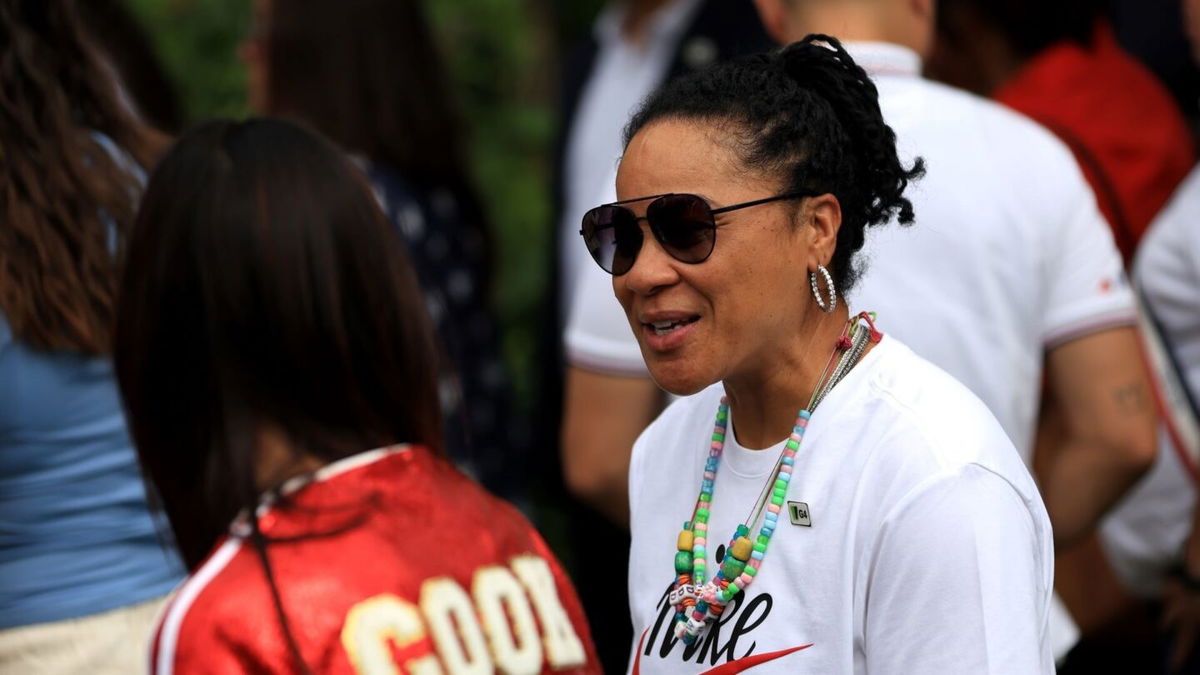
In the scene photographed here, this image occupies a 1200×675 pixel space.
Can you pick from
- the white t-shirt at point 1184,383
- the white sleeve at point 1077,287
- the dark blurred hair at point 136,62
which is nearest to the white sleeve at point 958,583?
the white sleeve at point 1077,287

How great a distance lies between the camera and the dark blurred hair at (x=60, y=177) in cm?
254

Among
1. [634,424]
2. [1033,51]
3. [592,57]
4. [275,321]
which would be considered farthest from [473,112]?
[275,321]

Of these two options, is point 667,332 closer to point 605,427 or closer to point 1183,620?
point 605,427

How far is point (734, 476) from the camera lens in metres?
1.91

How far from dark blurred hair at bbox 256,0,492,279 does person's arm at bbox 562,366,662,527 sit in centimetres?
132

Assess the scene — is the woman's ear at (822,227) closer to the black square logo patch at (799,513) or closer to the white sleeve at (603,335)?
the black square logo patch at (799,513)

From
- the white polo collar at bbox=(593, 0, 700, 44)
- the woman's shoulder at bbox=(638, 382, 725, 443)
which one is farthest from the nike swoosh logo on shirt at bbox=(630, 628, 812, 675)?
the white polo collar at bbox=(593, 0, 700, 44)

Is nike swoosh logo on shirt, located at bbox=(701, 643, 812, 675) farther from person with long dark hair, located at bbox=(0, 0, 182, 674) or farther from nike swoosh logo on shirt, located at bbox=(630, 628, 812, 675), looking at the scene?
person with long dark hair, located at bbox=(0, 0, 182, 674)

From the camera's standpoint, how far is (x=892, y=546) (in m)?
1.67

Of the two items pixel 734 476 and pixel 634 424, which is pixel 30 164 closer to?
pixel 634 424

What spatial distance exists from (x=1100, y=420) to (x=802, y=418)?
1.14 metres

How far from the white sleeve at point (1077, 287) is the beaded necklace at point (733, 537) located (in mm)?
927

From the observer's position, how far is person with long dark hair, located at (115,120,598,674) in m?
1.78

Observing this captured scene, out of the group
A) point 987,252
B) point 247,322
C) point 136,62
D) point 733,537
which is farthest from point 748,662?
Answer: point 136,62
